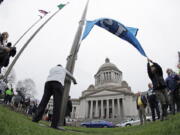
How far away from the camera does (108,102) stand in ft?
182

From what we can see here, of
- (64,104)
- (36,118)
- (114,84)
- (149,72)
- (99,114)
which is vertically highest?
(114,84)

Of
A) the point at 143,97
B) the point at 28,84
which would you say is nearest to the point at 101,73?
the point at 28,84

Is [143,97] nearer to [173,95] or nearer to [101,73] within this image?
[173,95]

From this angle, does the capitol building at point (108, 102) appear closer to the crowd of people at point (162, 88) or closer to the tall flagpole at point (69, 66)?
the crowd of people at point (162, 88)

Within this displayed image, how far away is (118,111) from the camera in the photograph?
53.0 m

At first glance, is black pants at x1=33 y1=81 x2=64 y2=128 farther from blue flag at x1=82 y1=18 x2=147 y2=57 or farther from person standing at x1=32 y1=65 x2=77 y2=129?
blue flag at x1=82 y1=18 x2=147 y2=57

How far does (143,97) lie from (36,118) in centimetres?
722

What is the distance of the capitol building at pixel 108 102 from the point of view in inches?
2082

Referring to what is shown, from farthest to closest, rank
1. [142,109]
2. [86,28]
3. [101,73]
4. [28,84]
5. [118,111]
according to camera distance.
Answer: [101,73] < [118,111] < [28,84] < [142,109] < [86,28]

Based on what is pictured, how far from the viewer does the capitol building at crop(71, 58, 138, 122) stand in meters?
52.9

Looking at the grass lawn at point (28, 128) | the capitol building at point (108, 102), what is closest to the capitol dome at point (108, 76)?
the capitol building at point (108, 102)

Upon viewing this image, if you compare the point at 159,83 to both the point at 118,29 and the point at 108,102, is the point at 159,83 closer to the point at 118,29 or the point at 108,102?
the point at 118,29

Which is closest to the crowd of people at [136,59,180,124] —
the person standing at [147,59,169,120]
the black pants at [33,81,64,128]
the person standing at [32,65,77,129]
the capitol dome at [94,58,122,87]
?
the person standing at [147,59,169,120]

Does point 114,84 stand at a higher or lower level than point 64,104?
A: higher
